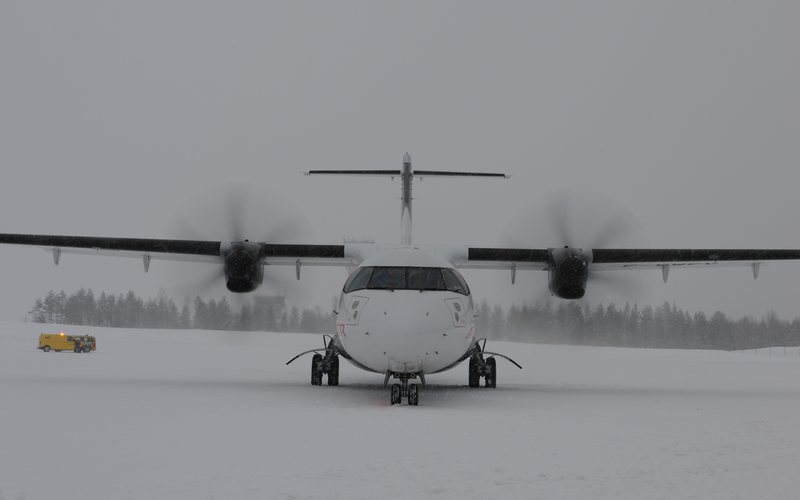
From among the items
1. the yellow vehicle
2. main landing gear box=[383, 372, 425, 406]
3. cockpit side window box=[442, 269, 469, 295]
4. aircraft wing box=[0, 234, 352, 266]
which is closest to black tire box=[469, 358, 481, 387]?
cockpit side window box=[442, 269, 469, 295]

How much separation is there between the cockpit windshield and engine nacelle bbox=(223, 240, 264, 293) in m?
4.07

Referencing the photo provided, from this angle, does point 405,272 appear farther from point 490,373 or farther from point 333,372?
point 490,373

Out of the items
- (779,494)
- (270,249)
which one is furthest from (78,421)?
(270,249)

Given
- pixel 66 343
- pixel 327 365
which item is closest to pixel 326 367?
pixel 327 365

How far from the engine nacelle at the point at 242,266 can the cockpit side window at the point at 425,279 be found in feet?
16.7

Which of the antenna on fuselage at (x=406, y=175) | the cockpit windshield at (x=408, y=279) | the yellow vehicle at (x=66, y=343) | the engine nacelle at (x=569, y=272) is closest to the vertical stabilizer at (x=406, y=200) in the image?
the antenna on fuselage at (x=406, y=175)

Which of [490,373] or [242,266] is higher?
[242,266]

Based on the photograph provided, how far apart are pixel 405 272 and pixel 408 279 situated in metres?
0.17

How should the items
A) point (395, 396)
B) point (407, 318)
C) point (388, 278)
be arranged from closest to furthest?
1. point (407, 318)
2. point (395, 396)
3. point (388, 278)

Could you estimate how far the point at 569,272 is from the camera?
17.3 meters

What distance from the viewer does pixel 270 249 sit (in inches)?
722

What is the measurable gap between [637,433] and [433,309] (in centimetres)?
401

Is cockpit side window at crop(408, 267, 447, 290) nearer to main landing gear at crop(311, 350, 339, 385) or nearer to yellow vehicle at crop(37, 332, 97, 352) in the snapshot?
main landing gear at crop(311, 350, 339, 385)

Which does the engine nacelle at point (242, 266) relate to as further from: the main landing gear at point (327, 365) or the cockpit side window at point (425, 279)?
the cockpit side window at point (425, 279)
